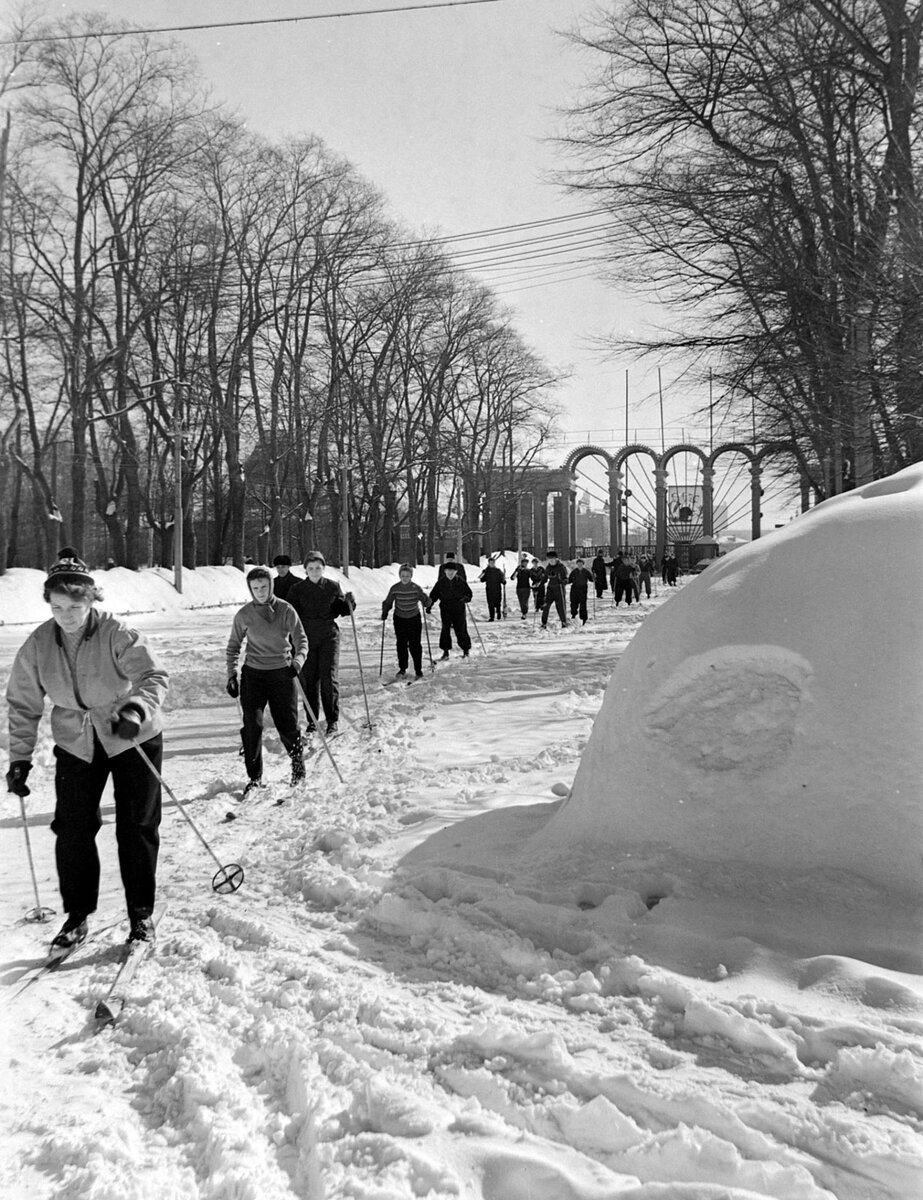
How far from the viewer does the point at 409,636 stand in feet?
40.5

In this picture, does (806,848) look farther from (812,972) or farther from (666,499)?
(666,499)

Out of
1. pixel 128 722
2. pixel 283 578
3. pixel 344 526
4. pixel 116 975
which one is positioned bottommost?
pixel 116 975

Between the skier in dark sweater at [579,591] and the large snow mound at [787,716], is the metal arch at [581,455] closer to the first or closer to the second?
the skier in dark sweater at [579,591]

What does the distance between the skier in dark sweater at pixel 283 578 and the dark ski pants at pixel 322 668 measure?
2.45 ft

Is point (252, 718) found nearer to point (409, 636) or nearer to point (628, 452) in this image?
point (409, 636)

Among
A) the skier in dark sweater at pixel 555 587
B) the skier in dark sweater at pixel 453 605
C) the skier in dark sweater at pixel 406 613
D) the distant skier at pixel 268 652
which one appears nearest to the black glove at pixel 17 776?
the distant skier at pixel 268 652

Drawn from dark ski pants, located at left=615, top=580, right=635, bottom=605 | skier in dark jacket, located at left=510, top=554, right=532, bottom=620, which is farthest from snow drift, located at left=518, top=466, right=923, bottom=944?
dark ski pants, located at left=615, top=580, right=635, bottom=605

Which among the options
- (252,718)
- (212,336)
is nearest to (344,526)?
(212,336)

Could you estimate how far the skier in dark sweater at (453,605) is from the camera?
1466 centimetres

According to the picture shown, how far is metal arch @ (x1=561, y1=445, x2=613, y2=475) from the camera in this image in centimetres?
5834

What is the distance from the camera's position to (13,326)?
26.3 m

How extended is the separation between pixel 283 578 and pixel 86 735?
5.85 meters

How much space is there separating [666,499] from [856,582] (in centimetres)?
5506

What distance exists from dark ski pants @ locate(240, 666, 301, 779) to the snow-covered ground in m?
1.13
